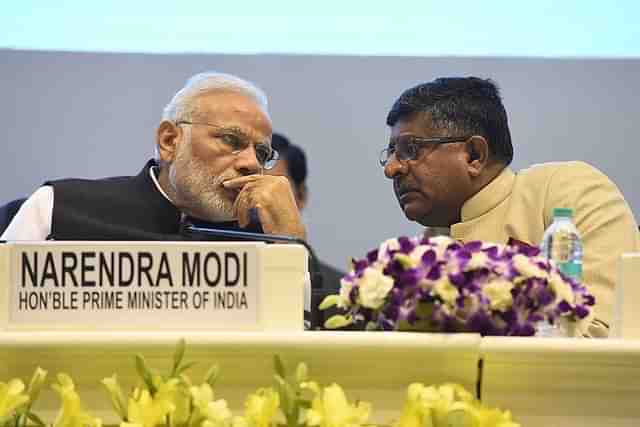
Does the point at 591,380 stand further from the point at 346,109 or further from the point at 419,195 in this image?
the point at 346,109

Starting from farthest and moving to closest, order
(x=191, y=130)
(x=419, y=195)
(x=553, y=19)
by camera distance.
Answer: (x=553, y=19) → (x=191, y=130) → (x=419, y=195)

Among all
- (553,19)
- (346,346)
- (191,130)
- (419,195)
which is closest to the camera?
(346,346)

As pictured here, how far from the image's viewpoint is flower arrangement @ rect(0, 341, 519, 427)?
1.07 meters

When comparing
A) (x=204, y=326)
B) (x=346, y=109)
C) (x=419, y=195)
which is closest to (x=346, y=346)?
(x=204, y=326)

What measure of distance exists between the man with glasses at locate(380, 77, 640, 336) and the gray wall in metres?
0.71

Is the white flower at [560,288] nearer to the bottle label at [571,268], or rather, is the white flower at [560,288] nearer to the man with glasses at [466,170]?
the bottle label at [571,268]

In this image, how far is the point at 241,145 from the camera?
11.2 ft

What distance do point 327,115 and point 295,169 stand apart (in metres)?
0.26

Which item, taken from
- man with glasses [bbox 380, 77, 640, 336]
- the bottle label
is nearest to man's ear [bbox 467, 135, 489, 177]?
man with glasses [bbox 380, 77, 640, 336]

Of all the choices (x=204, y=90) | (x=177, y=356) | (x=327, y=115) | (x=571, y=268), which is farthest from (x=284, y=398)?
(x=327, y=115)

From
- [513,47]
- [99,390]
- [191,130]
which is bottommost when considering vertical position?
[99,390]

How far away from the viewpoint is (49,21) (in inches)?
152

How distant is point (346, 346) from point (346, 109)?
2783mm

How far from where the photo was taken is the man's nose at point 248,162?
3.37m
